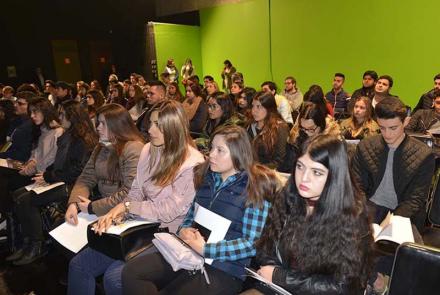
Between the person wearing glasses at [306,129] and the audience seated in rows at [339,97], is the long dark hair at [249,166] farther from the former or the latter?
the audience seated in rows at [339,97]

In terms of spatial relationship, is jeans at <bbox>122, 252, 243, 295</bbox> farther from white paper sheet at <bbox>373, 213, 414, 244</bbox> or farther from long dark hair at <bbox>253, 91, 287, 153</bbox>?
long dark hair at <bbox>253, 91, 287, 153</bbox>

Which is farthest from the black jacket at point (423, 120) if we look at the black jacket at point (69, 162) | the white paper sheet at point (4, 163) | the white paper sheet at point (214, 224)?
the white paper sheet at point (4, 163)

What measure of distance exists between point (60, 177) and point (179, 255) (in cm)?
201

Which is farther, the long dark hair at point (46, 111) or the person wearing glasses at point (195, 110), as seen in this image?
the person wearing glasses at point (195, 110)

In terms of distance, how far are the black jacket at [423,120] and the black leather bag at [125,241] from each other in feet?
12.4

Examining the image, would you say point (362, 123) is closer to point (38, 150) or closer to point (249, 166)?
point (249, 166)

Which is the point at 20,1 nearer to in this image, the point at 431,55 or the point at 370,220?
the point at 431,55

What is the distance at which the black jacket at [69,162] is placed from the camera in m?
3.45

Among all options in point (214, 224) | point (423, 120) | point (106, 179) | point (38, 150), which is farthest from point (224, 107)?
point (214, 224)

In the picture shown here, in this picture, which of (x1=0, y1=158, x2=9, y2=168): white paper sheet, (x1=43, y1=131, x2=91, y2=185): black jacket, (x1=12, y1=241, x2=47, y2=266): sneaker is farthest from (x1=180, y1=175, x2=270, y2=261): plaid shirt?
(x1=0, y1=158, x2=9, y2=168): white paper sheet

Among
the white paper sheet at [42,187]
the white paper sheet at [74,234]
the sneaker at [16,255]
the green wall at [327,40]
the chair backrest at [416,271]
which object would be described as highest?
the green wall at [327,40]

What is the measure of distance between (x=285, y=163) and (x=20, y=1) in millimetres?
10031

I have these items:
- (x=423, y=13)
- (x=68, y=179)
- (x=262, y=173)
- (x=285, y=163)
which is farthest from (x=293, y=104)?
(x=262, y=173)

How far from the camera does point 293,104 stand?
7.53 m
